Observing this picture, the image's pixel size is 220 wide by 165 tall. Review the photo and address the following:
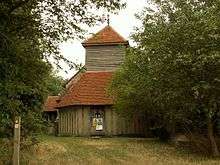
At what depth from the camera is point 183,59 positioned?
25625mm

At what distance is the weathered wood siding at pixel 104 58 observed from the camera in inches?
1885

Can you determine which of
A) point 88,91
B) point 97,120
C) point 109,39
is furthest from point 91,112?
point 109,39

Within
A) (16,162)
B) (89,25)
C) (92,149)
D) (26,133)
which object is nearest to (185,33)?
(92,149)

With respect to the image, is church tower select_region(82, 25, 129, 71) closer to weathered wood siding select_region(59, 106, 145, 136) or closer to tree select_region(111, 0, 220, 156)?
weathered wood siding select_region(59, 106, 145, 136)

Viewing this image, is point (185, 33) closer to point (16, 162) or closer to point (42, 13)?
point (42, 13)

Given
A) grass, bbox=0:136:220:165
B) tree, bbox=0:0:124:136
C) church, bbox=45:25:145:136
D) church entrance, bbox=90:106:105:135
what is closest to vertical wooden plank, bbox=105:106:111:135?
church, bbox=45:25:145:136

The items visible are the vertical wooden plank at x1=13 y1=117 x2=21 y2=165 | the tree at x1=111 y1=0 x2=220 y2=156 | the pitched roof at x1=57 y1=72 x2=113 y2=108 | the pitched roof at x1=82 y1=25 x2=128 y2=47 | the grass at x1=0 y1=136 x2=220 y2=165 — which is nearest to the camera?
the vertical wooden plank at x1=13 y1=117 x2=21 y2=165

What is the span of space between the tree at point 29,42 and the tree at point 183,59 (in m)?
9.80

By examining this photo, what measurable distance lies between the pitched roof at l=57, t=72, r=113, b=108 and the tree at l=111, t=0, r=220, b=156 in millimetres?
12055

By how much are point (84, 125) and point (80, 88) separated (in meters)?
3.38

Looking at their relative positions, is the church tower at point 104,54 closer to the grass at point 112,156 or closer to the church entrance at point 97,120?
the church entrance at point 97,120

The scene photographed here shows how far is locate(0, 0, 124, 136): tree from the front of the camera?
15180mm

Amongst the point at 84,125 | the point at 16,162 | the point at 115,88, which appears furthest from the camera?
the point at 84,125

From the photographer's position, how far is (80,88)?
4428 centimetres
